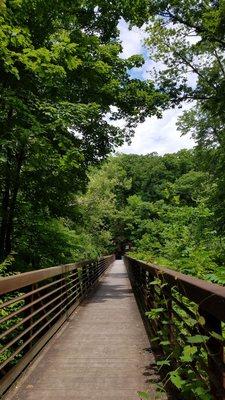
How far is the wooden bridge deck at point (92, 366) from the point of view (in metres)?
4.43

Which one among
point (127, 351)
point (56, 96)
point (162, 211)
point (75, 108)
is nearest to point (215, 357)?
point (127, 351)

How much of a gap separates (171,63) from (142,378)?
19357mm

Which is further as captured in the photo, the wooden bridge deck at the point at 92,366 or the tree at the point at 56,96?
the tree at the point at 56,96

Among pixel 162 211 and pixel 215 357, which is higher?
pixel 162 211

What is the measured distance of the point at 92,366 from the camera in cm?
541

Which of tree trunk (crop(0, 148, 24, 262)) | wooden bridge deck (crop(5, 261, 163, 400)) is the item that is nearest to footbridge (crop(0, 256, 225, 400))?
wooden bridge deck (crop(5, 261, 163, 400))

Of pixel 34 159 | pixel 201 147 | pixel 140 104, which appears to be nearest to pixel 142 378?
pixel 34 159

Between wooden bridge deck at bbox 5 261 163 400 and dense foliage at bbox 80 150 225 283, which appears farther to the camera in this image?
dense foliage at bbox 80 150 225 283

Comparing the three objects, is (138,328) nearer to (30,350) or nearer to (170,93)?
(30,350)

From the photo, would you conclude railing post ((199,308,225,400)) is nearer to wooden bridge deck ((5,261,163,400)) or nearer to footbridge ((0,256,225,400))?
footbridge ((0,256,225,400))

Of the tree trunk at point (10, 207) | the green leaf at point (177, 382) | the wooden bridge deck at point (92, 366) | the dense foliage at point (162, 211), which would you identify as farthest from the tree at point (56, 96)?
the green leaf at point (177, 382)

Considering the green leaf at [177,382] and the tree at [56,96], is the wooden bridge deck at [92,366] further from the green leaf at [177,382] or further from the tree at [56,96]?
the tree at [56,96]

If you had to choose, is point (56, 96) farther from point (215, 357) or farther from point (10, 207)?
point (215, 357)

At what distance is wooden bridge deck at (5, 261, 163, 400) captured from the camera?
174 inches
